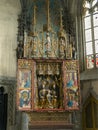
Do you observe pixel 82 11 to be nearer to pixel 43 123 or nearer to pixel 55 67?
pixel 55 67

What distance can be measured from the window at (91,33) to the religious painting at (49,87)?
1821 mm

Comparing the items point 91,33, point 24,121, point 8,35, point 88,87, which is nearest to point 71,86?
point 88,87

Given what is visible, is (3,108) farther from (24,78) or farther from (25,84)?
(24,78)

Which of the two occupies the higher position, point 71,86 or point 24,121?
point 71,86

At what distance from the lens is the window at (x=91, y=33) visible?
1142 centimetres

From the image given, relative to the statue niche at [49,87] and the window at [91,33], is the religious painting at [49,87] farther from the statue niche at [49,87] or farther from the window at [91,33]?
the window at [91,33]

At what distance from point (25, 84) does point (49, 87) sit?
1.11m

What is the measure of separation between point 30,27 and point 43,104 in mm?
4103

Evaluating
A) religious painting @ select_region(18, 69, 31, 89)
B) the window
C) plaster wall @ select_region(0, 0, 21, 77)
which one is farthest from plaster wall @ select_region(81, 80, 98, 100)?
plaster wall @ select_region(0, 0, 21, 77)

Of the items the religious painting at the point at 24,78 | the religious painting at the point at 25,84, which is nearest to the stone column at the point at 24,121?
the religious painting at the point at 25,84

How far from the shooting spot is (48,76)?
10555 millimetres

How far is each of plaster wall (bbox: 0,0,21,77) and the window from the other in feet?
11.2

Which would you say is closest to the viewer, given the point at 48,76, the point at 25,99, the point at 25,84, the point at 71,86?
the point at 25,99

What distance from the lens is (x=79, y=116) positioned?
10.8 meters
